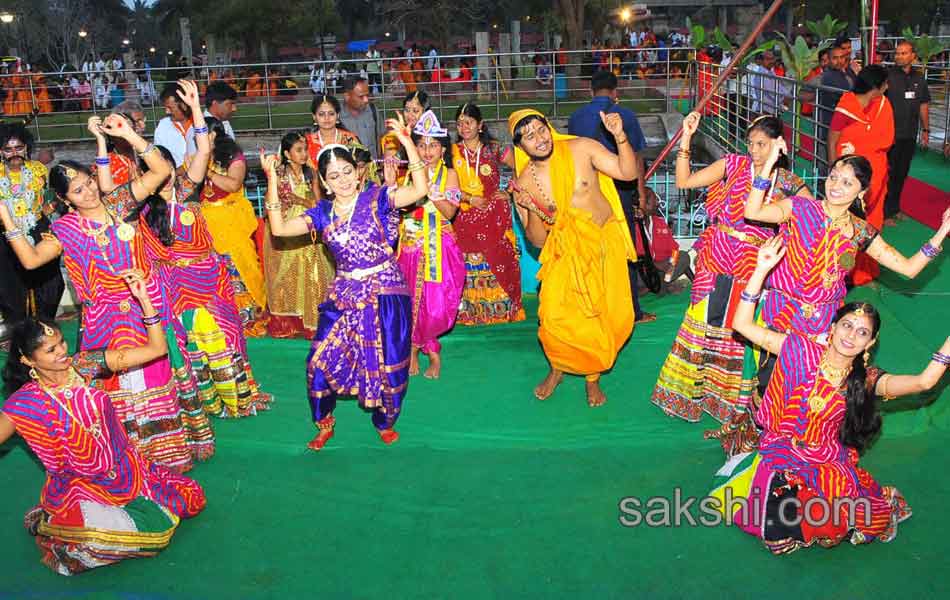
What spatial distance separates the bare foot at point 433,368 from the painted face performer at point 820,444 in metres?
2.21

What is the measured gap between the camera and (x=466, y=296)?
615 centimetres

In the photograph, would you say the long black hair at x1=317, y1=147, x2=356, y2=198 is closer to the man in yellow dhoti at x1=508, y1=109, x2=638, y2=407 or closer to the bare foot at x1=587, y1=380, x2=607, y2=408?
the man in yellow dhoti at x1=508, y1=109, x2=638, y2=407

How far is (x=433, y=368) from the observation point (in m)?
5.35

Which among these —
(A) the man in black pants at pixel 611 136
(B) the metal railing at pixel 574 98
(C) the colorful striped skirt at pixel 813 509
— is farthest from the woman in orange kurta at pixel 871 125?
(C) the colorful striped skirt at pixel 813 509

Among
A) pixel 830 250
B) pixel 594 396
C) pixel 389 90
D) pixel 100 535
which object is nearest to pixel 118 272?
pixel 100 535

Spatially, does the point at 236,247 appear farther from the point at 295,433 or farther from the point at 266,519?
the point at 266,519

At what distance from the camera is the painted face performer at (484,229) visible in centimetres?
575

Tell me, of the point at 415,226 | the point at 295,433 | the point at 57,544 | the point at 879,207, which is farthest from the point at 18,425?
the point at 879,207

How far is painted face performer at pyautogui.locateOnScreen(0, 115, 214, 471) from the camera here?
3924 millimetres

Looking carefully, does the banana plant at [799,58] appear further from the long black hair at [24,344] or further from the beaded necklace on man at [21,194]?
the long black hair at [24,344]

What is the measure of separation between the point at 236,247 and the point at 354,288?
2037 mm

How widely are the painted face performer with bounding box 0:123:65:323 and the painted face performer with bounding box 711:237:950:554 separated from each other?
443 centimetres

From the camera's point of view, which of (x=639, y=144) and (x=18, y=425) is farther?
(x=639, y=144)

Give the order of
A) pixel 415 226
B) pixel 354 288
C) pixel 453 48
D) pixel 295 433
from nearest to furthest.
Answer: pixel 354 288, pixel 295 433, pixel 415 226, pixel 453 48
